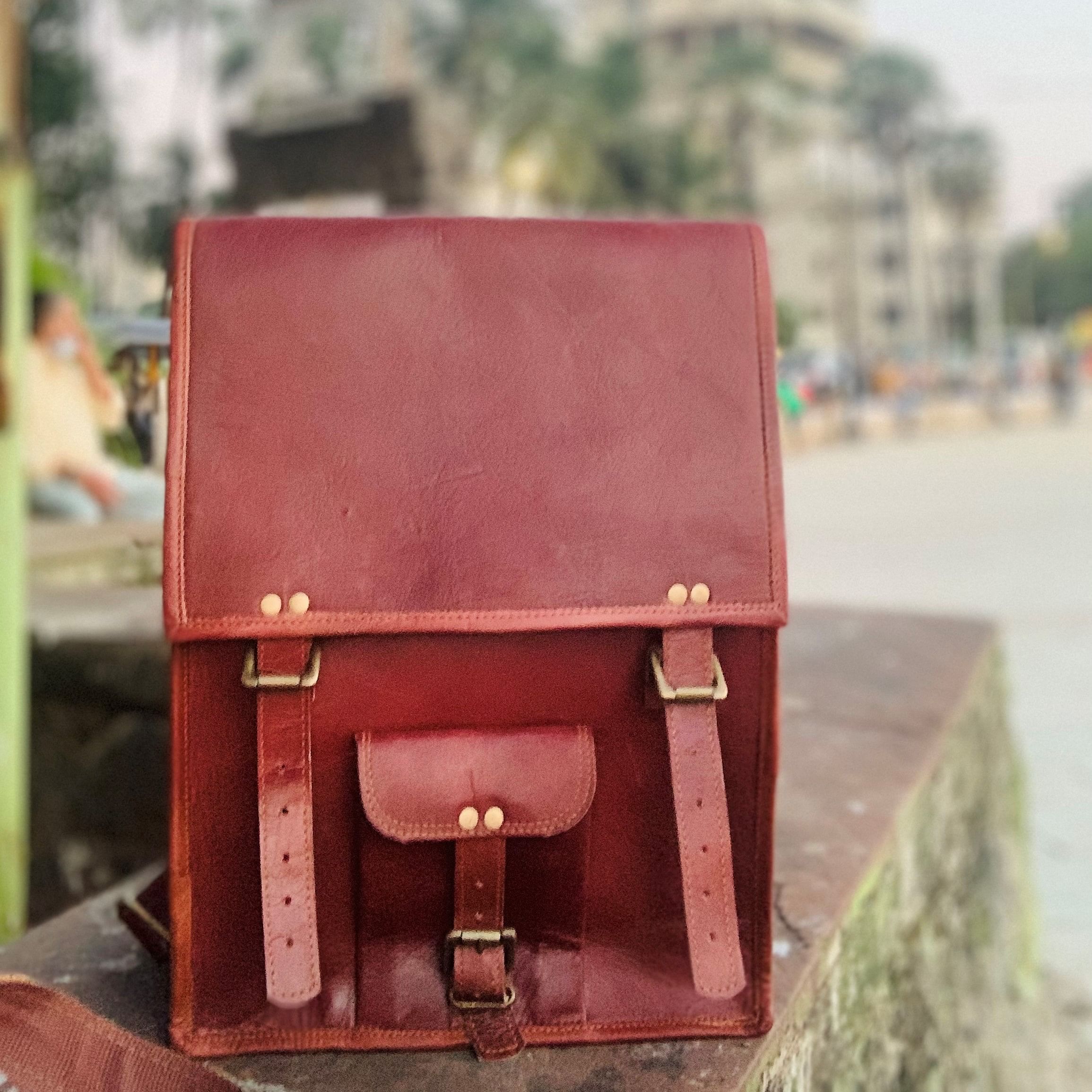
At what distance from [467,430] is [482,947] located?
41cm

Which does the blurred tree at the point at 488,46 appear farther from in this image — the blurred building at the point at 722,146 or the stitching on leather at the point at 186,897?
the stitching on leather at the point at 186,897

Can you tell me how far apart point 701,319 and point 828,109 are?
52934 mm

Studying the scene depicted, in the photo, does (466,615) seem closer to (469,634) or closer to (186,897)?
(469,634)

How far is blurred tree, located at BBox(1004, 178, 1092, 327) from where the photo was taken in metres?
67.1

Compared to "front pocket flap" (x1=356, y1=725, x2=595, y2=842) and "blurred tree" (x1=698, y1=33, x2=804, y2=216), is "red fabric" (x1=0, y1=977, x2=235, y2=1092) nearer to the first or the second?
"front pocket flap" (x1=356, y1=725, x2=595, y2=842)

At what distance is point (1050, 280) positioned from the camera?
69.1 metres

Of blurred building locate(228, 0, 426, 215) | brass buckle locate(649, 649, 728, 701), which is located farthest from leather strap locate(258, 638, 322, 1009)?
blurred building locate(228, 0, 426, 215)

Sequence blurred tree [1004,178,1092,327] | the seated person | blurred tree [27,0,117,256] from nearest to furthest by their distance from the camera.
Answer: the seated person
blurred tree [27,0,117,256]
blurred tree [1004,178,1092,327]

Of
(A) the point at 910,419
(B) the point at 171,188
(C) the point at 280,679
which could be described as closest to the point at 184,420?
(C) the point at 280,679

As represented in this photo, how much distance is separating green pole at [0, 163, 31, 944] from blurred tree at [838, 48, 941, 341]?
52016 millimetres

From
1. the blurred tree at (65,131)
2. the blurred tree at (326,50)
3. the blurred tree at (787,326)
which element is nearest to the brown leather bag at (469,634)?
the blurred tree at (787,326)

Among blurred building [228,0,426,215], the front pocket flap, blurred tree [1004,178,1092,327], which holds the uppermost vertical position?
blurred tree [1004,178,1092,327]

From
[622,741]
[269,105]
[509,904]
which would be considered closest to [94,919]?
[509,904]

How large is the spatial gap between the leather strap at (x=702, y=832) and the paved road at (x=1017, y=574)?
75.6 inches
